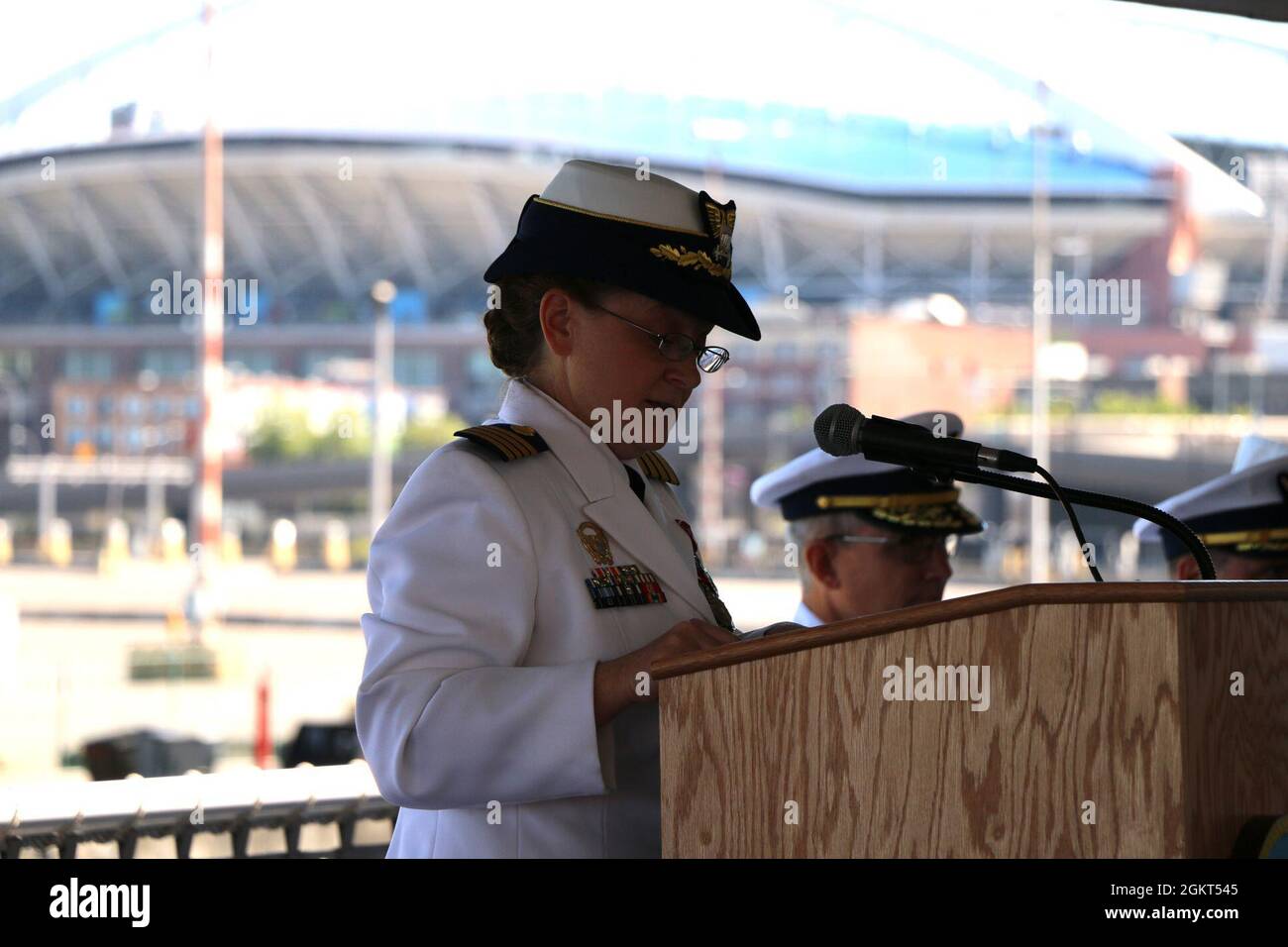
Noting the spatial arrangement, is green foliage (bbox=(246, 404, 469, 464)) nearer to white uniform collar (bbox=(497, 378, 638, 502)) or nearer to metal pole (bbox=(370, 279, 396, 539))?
metal pole (bbox=(370, 279, 396, 539))

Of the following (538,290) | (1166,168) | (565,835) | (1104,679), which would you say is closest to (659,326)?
(538,290)

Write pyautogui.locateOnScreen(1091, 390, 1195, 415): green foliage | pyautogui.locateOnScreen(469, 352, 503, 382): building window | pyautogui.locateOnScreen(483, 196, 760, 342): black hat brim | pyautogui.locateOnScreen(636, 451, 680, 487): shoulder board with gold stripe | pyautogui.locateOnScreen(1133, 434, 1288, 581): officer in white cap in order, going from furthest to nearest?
1. pyautogui.locateOnScreen(469, 352, 503, 382): building window
2. pyautogui.locateOnScreen(1091, 390, 1195, 415): green foliage
3. pyautogui.locateOnScreen(1133, 434, 1288, 581): officer in white cap
4. pyautogui.locateOnScreen(636, 451, 680, 487): shoulder board with gold stripe
5. pyautogui.locateOnScreen(483, 196, 760, 342): black hat brim

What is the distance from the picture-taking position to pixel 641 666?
4.00ft

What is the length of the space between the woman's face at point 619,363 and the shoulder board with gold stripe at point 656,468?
8.2 inches

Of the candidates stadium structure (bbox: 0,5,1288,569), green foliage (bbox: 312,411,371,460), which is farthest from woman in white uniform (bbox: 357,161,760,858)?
green foliage (bbox: 312,411,371,460)

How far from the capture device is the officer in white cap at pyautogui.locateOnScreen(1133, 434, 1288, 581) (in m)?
2.71

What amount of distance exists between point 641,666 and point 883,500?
1294 mm

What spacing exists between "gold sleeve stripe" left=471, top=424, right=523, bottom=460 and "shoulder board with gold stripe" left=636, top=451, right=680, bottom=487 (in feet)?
0.97

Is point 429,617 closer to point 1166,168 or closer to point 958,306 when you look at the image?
point 958,306

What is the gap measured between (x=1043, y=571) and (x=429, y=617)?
20.3 metres

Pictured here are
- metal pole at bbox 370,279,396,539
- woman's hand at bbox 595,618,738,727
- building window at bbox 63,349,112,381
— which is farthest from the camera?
building window at bbox 63,349,112,381

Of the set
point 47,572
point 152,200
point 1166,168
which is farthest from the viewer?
point 152,200

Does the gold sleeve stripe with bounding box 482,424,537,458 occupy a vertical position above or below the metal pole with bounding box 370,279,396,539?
below
